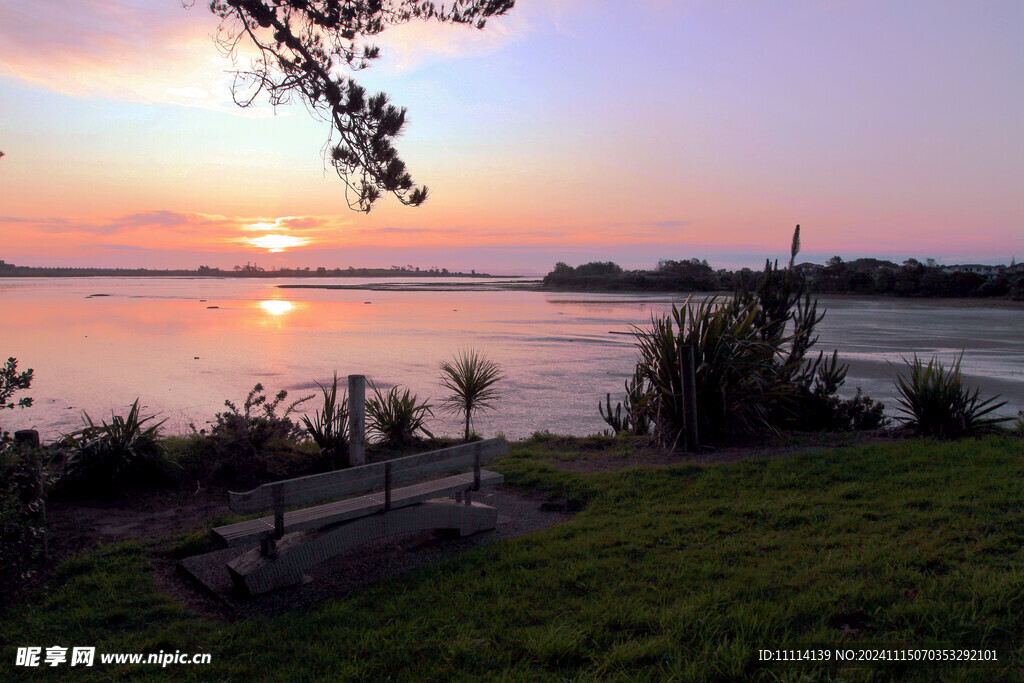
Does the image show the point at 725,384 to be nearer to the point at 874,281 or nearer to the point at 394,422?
the point at 394,422

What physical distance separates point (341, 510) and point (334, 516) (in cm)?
12

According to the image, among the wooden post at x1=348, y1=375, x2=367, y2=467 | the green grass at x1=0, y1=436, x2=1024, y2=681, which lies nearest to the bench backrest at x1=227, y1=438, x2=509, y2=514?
the green grass at x1=0, y1=436, x2=1024, y2=681

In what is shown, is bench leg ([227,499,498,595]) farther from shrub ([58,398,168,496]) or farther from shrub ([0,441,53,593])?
shrub ([58,398,168,496])

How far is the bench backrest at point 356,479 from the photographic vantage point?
13.6 ft

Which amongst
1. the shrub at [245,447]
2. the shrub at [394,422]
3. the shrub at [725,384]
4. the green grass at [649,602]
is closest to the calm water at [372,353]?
the shrub at [394,422]

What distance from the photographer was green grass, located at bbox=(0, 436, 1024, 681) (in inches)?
131

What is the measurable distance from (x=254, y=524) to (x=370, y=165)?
16.6ft

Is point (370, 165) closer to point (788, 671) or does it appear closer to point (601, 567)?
point (601, 567)

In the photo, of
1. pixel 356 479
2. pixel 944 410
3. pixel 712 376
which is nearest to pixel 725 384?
pixel 712 376

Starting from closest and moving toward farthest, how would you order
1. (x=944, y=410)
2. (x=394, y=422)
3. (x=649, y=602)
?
(x=649, y=602) < (x=944, y=410) < (x=394, y=422)

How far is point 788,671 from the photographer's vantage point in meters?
3.11

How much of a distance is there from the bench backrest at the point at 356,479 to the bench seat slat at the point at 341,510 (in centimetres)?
10

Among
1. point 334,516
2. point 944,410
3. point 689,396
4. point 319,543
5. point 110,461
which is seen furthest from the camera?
point 689,396

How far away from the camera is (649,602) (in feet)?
12.8
